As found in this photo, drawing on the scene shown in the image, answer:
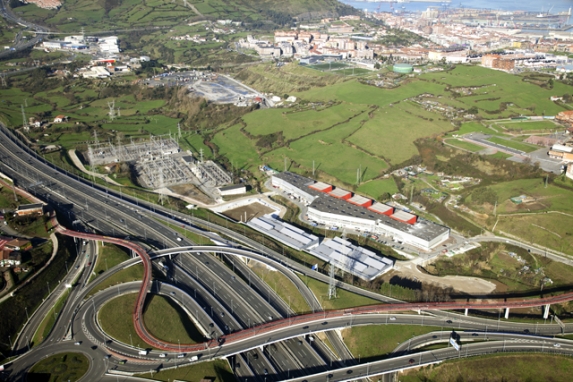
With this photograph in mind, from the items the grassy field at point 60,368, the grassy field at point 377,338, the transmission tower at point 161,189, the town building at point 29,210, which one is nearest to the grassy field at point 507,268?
the grassy field at point 377,338

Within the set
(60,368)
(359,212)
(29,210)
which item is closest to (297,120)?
(359,212)

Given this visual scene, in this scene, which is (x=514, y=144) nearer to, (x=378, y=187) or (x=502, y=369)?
(x=378, y=187)

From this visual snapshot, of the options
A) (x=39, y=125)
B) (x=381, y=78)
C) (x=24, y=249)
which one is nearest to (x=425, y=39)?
(x=381, y=78)

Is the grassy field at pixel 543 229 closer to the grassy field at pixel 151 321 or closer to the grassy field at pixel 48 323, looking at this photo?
the grassy field at pixel 151 321

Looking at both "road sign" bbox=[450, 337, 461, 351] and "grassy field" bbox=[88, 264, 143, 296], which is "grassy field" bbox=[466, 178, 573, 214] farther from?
"grassy field" bbox=[88, 264, 143, 296]

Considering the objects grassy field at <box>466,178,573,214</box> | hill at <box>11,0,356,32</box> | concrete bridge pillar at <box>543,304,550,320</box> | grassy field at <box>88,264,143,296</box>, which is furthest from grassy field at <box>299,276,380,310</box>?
hill at <box>11,0,356,32</box>

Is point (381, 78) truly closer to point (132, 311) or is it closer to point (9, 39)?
point (132, 311)
